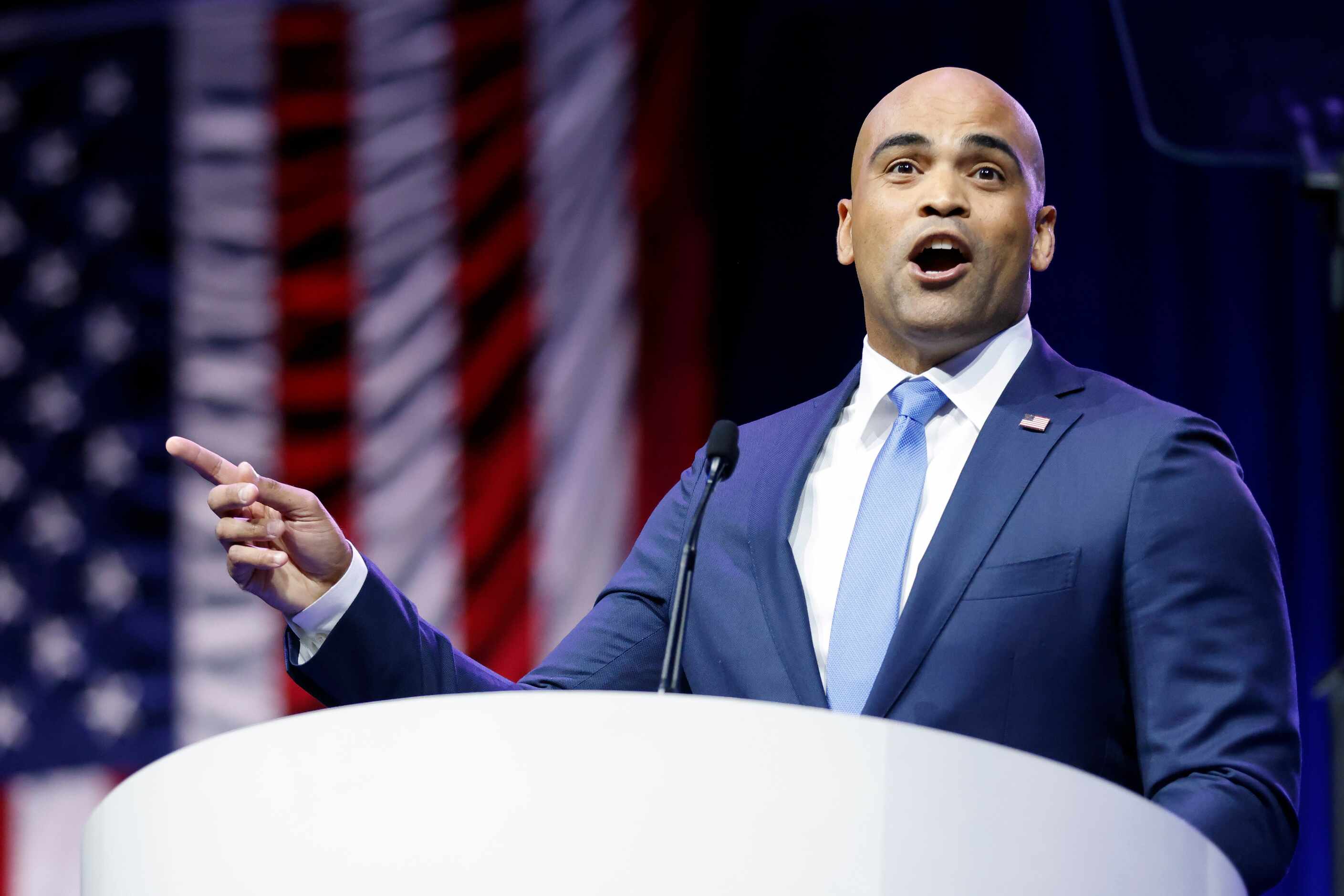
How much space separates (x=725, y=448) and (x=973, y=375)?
42cm

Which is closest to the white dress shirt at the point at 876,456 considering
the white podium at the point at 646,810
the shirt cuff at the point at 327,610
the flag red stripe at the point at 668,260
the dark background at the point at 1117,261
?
the shirt cuff at the point at 327,610

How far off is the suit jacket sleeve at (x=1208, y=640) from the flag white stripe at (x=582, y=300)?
212 cm

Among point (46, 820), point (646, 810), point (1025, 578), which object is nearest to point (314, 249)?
point (46, 820)

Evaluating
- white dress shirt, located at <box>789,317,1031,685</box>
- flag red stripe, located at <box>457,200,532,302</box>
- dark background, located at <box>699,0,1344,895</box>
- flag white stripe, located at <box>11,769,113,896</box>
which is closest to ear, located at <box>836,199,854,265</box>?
white dress shirt, located at <box>789,317,1031,685</box>

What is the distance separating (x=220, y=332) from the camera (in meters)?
3.52

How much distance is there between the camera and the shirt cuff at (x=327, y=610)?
4.83ft

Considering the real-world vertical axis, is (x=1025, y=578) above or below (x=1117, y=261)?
below

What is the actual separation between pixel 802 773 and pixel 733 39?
9.76 ft

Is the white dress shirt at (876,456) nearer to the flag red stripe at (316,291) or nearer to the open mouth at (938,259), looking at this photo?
the open mouth at (938,259)

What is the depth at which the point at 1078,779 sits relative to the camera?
0.87m

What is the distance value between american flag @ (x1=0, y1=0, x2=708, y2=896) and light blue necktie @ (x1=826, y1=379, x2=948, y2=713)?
193cm

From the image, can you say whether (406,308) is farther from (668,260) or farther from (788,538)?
(788,538)

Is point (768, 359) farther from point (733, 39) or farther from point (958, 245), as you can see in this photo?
point (958, 245)

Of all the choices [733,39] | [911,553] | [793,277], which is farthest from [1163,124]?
[733,39]
